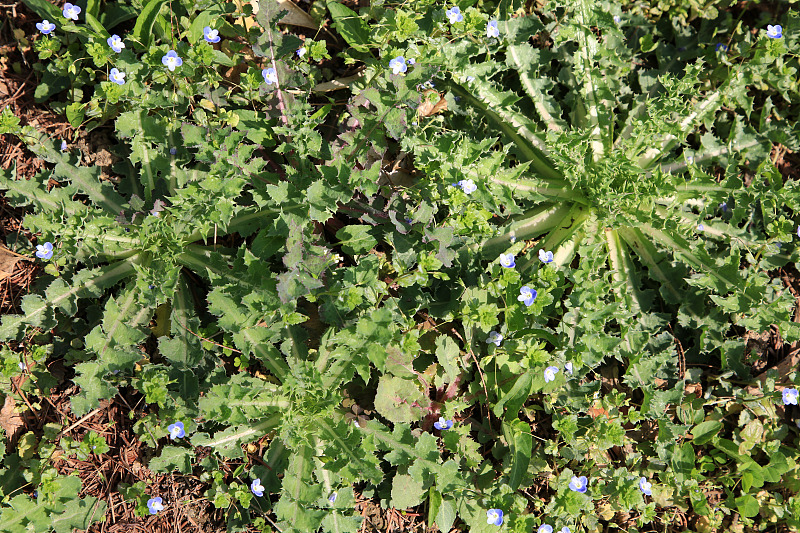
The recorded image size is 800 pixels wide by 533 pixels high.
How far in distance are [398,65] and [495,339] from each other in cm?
201

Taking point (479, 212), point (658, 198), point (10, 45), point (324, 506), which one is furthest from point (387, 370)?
point (10, 45)

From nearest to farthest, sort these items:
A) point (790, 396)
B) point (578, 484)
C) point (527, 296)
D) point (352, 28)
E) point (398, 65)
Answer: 1. point (398, 65)
2. point (527, 296)
3. point (578, 484)
4. point (352, 28)
5. point (790, 396)

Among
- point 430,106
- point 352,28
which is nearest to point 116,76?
point 352,28

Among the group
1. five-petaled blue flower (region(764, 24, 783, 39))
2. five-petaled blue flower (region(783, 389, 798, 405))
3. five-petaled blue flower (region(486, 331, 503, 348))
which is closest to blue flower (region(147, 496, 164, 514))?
five-petaled blue flower (region(486, 331, 503, 348))

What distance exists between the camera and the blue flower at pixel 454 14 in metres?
4.13

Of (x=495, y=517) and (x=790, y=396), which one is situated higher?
(x=790, y=396)

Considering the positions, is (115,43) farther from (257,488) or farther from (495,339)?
(495,339)

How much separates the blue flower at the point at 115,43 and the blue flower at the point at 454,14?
2249 millimetres

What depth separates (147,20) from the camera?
4207 millimetres

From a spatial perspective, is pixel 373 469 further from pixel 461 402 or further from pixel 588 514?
pixel 588 514

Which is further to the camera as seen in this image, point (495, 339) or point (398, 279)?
point (495, 339)

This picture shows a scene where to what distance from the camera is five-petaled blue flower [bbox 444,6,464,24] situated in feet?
13.5

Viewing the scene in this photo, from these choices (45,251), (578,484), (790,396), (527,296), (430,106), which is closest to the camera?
(45,251)

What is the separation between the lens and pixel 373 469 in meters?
3.74
